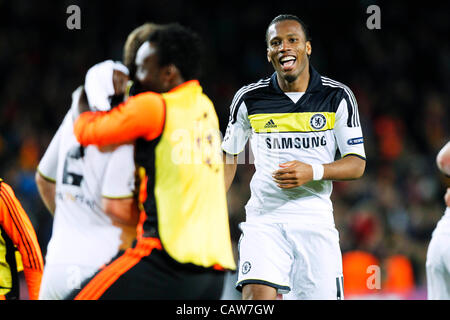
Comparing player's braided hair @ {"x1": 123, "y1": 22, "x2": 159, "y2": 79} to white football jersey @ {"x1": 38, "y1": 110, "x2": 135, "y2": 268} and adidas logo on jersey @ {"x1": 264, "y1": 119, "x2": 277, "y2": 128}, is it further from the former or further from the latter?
adidas logo on jersey @ {"x1": 264, "y1": 119, "x2": 277, "y2": 128}

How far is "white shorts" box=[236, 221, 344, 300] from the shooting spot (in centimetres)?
378

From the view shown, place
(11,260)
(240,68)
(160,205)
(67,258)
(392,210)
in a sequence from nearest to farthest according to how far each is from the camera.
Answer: (160,205), (67,258), (11,260), (392,210), (240,68)

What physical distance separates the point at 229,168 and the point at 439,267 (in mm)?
1389

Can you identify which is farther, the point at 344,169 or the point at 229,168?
the point at 229,168

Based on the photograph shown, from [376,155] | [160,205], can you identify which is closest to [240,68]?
[376,155]

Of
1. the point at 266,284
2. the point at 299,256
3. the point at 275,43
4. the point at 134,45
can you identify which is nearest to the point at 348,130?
the point at 275,43

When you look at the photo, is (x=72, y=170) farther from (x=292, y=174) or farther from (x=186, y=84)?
(x=292, y=174)

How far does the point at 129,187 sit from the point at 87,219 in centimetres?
26

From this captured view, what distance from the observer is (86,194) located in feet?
11.0

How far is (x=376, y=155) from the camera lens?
7.98 metres

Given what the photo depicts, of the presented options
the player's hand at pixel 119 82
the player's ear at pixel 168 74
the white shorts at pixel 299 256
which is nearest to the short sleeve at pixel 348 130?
the white shorts at pixel 299 256

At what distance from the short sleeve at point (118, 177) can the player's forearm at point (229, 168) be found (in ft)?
2.53

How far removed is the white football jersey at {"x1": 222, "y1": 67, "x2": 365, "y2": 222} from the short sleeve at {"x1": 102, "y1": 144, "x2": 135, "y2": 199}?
0.87 m
